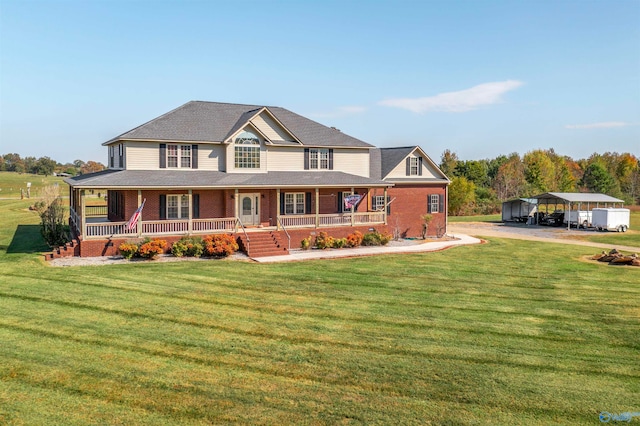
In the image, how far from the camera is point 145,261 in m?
23.1

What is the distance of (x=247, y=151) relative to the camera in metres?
30.5

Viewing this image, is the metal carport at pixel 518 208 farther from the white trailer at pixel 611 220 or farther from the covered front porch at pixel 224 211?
the covered front porch at pixel 224 211

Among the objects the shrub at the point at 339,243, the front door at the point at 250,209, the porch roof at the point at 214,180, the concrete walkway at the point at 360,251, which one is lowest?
the concrete walkway at the point at 360,251

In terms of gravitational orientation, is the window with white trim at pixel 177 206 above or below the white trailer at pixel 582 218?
above

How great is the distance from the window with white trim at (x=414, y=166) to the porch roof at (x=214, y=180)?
14.7 feet

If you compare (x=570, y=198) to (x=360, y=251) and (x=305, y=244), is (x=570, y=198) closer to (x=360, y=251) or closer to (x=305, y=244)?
(x=360, y=251)

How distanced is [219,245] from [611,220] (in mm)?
35230

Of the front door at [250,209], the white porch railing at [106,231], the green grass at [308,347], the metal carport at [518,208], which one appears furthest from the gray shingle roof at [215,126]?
the metal carport at [518,208]

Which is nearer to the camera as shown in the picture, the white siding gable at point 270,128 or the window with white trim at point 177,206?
the window with white trim at point 177,206

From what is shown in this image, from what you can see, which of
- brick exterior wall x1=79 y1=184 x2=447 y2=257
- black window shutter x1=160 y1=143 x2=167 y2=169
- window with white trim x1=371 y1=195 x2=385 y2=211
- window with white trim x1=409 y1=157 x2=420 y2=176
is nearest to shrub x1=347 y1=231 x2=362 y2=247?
brick exterior wall x1=79 y1=184 x2=447 y2=257

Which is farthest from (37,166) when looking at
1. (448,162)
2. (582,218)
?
(582,218)

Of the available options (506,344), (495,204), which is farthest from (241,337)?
(495,204)

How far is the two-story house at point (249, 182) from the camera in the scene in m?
26.3

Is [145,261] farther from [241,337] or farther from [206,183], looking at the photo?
[241,337]
